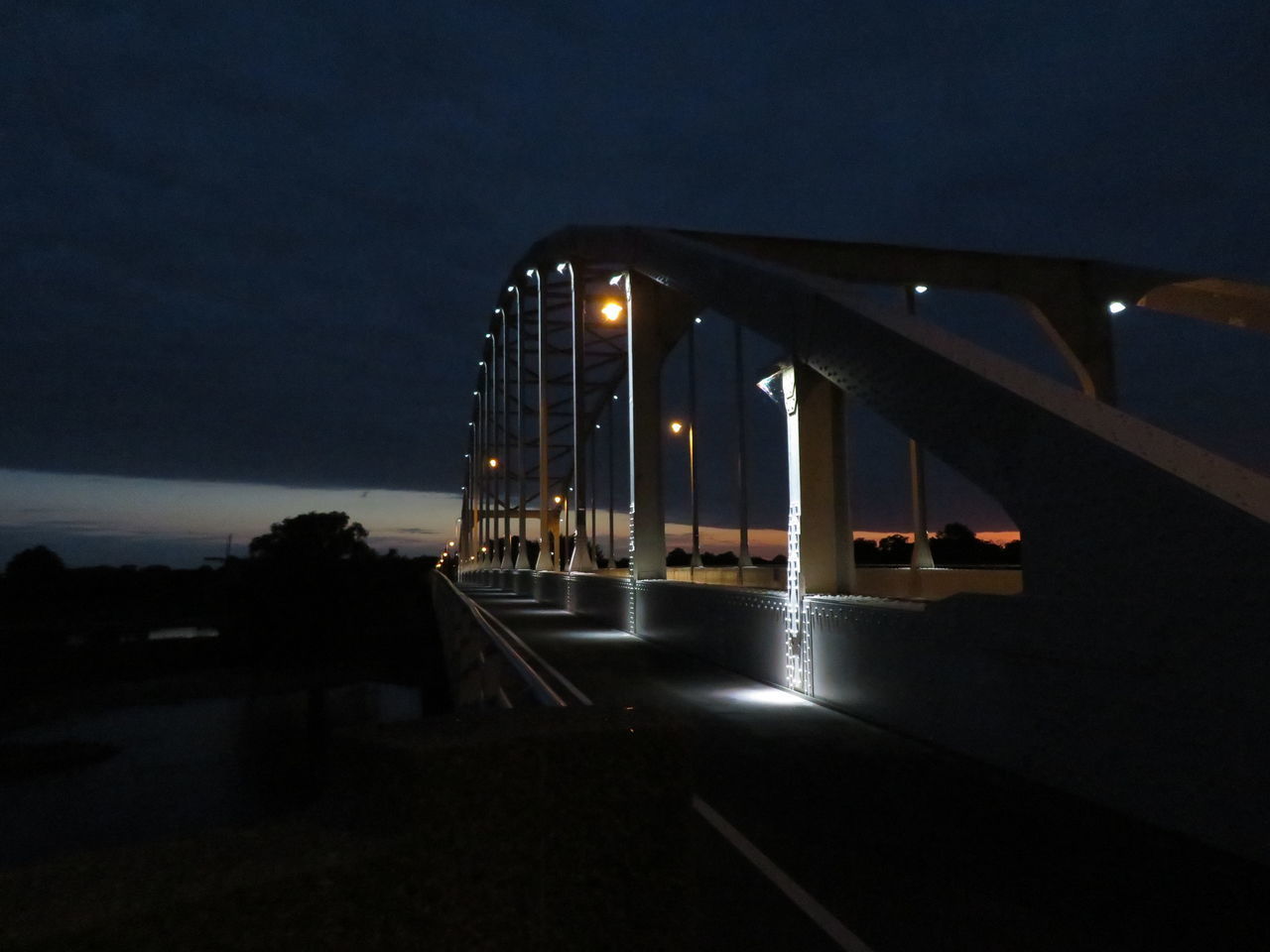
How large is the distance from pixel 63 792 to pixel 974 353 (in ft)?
144

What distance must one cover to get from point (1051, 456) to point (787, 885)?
3.11 metres

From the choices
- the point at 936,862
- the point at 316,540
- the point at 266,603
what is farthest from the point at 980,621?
the point at 316,540

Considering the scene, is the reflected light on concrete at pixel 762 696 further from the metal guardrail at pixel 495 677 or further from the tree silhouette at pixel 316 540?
the tree silhouette at pixel 316 540

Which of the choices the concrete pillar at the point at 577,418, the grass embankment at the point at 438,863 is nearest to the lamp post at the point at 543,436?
the concrete pillar at the point at 577,418

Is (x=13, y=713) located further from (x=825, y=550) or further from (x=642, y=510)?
(x=825, y=550)

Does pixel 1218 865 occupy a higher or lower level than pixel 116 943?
lower

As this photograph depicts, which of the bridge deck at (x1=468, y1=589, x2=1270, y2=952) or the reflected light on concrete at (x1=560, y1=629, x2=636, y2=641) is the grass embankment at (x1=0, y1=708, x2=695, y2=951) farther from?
the reflected light on concrete at (x1=560, y1=629, x2=636, y2=641)

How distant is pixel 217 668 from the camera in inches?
2869

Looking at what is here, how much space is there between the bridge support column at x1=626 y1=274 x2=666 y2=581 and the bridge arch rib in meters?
8.33

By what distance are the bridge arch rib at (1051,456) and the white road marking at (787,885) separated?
2392 millimetres

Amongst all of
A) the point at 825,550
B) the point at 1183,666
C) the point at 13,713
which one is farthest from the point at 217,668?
the point at 1183,666

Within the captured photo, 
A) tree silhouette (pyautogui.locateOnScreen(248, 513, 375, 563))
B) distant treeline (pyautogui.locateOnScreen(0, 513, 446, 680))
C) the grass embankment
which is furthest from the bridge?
tree silhouette (pyautogui.locateOnScreen(248, 513, 375, 563))

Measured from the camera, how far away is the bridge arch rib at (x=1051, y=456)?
450 cm

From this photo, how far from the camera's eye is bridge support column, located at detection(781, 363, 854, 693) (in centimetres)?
966
